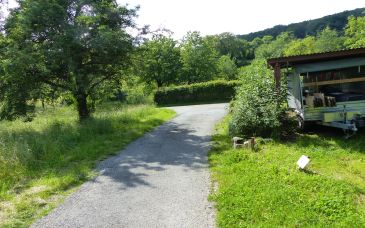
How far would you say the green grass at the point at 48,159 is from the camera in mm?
5984

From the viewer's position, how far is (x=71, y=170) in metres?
8.13

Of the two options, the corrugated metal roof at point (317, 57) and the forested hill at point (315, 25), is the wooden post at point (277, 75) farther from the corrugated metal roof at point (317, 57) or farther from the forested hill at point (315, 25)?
the forested hill at point (315, 25)

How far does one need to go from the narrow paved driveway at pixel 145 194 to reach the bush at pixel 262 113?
1.78 meters

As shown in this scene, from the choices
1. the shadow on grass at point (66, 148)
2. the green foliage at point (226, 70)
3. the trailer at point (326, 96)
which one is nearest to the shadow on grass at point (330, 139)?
the trailer at point (326, 96)

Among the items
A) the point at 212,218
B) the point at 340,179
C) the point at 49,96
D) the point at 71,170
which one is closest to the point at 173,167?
the point at 71,170

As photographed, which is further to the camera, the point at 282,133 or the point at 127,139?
the point at 127,139

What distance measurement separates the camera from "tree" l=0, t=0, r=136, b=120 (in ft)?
42.8

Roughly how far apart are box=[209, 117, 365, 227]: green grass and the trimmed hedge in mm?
26775

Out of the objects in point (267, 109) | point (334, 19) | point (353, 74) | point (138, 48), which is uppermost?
point (334, 19)

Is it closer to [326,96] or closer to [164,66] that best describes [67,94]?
[326,96]

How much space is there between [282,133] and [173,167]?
4.22 m

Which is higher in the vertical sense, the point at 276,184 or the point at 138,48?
the point at 138,48

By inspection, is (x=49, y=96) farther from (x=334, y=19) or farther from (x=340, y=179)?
(x=334, y=19)

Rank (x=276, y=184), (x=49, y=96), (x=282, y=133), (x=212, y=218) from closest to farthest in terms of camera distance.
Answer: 1. (x=212, y=218)
2. (x=276, y=184)
3. (x=282, y=133)
4. (x=49, y=96)
